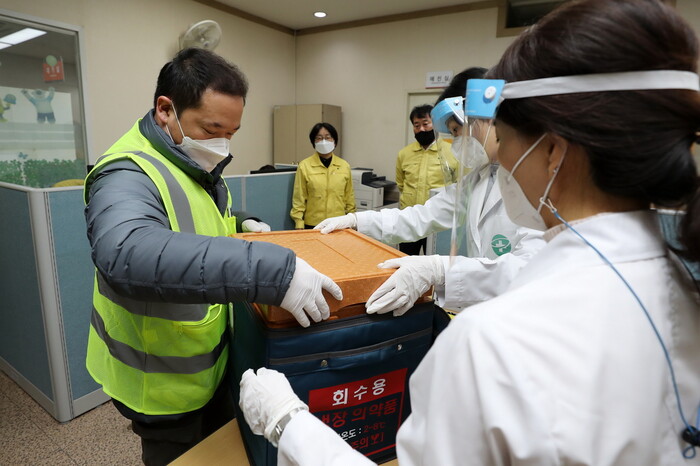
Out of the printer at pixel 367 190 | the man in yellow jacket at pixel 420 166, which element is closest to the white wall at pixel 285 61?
the printer at pixel 367 190

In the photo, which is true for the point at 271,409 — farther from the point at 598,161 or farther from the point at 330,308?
the point at 598,161

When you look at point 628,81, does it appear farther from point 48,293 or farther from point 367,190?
point 367,190

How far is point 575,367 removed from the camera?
39 cm

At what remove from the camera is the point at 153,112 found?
990 mm

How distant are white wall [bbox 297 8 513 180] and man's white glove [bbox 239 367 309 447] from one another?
4324mm

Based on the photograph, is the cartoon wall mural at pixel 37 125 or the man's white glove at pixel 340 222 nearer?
the man's white glove at pixel 340 222

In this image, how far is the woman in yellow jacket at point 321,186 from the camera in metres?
3.26

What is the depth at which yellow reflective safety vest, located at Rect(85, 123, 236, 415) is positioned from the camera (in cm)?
83

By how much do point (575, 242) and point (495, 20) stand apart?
4.34 metres

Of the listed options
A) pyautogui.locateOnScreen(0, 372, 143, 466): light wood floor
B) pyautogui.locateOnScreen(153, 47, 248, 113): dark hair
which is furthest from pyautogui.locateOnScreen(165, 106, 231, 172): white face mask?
pyautogui.locateOnScreen(0, 372, 143, 466): light wood floor

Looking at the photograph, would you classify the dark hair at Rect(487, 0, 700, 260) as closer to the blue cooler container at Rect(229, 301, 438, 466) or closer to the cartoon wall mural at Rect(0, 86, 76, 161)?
the blue cooler container at Rect(229, 301, 438, 466)

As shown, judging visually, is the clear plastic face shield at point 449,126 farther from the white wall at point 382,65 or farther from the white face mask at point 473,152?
the white wall at point 382,65

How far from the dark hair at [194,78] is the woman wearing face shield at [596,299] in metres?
0.69

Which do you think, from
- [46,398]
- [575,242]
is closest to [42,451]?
[46,398]
